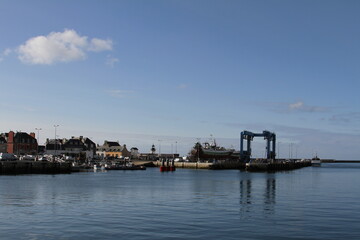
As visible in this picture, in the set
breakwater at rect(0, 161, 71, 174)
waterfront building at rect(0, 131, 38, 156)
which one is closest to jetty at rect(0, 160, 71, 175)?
breakwater at rect(0, 161, 71, 174)

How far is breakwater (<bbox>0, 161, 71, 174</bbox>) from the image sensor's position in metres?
121

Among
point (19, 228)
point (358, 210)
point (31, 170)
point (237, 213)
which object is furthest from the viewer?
point (31, 170)

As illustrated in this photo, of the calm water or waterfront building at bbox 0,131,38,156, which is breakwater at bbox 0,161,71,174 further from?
waterfront building at bbox 0,131,38,156

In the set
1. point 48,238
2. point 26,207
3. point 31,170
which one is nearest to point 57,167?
point 31,170

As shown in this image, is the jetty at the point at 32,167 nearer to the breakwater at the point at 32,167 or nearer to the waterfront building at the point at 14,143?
the breakwater at the point at 32,167

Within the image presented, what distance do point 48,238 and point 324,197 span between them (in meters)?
45.2

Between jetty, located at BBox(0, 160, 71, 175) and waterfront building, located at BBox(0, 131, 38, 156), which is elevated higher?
waterfront building, located at BBox(0, 131, 38, 156)

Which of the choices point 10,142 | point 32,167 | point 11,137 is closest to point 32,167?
point 32,167

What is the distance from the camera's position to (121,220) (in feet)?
132

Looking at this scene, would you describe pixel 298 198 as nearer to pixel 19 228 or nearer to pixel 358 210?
pixel 358 210

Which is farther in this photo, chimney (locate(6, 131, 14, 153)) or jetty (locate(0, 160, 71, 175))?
chimney (locate(6, 131, 14, 153))

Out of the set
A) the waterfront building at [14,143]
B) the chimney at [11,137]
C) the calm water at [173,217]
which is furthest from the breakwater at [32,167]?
the chimney at [11,137]

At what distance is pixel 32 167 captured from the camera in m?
127

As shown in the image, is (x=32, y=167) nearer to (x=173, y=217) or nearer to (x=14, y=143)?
(x=14, y=143)
